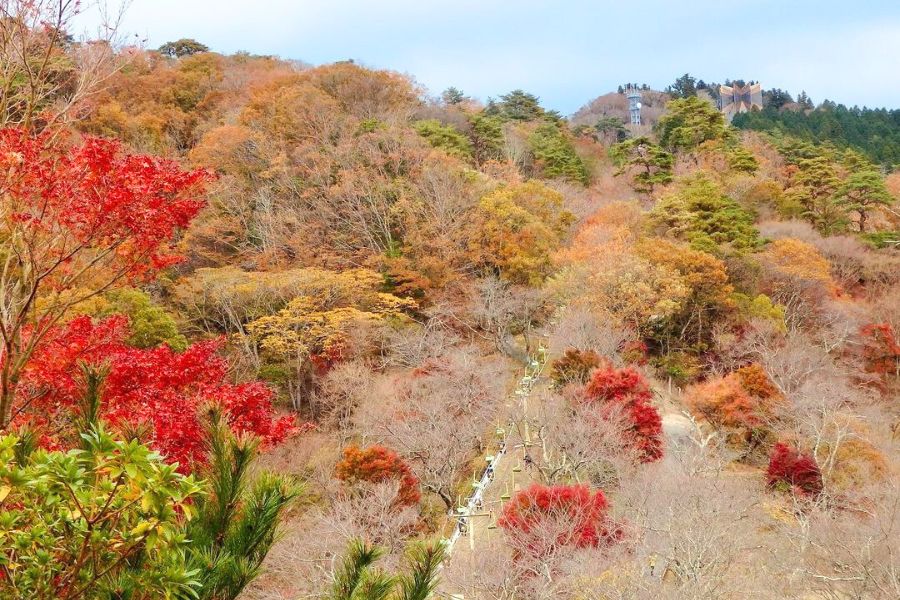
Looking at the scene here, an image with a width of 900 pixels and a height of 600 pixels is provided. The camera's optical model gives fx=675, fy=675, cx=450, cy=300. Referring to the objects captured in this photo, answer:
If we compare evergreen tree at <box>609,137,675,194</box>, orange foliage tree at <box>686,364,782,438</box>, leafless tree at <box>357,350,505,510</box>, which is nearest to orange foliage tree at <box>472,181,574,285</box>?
leafless tree at <box>357,350,505,510</box>

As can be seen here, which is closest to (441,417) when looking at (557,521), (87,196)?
(557,521)

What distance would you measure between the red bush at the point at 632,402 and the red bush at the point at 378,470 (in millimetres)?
4171

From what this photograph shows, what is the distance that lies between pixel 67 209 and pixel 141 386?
2128 millimetres

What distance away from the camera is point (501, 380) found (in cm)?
1634

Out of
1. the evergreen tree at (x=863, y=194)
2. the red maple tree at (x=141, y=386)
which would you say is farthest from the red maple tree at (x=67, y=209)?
the evergreen tree at (x=863, y=194)

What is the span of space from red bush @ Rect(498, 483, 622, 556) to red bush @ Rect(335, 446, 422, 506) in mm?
2398

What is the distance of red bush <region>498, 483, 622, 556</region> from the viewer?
31.3 ft

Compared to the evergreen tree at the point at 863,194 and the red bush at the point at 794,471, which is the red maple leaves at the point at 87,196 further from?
the evergreen tree at the point at 863,194

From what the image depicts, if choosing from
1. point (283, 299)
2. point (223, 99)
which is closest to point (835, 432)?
point (283, 299)

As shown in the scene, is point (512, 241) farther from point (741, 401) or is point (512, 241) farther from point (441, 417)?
point (441, 417)

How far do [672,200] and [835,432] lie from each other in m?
10.7

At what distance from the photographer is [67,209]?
213 inches

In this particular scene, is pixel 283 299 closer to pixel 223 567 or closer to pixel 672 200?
pixel 672 200

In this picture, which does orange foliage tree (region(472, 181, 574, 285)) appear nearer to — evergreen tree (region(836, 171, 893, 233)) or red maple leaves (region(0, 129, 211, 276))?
evergreen tree (region(836, 171, 893, 233))
